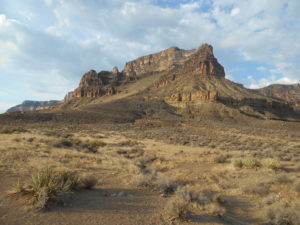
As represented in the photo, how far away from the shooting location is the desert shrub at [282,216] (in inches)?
203

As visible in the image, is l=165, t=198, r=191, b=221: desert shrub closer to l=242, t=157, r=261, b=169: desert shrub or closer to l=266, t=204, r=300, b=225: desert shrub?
l=266, t=204, r=300, b=225: desert shrub

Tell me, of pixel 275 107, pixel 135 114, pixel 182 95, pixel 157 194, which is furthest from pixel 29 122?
pixel 275 107

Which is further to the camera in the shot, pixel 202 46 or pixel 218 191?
pixel 202 46

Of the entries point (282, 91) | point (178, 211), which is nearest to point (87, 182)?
point (178, 211)

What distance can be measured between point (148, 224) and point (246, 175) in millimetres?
6709

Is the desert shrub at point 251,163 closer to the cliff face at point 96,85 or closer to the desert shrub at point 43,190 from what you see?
the desert shrub at point 43,190

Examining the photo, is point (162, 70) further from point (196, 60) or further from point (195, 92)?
point (195, 92)

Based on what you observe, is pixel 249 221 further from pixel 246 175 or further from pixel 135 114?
pixel 135 114

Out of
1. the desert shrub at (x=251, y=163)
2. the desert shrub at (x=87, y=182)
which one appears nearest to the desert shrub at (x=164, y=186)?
the desert shrub at (x=87, y=182)

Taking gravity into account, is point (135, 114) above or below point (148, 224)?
above

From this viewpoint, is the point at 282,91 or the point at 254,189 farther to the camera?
the point at 282,91

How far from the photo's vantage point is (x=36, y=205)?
14.7 feet

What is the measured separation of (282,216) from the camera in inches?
207

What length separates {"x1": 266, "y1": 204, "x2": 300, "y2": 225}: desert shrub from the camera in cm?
514
